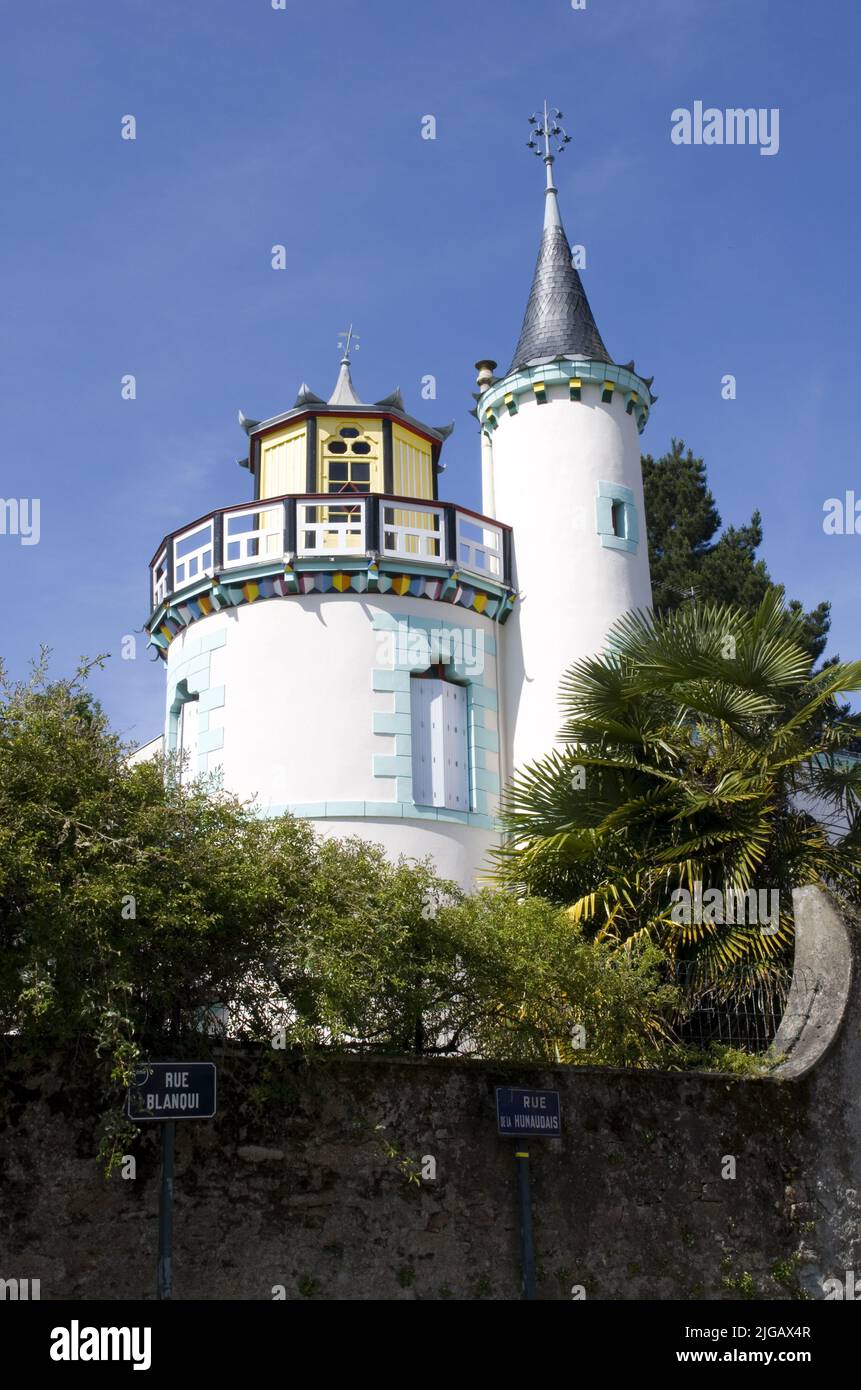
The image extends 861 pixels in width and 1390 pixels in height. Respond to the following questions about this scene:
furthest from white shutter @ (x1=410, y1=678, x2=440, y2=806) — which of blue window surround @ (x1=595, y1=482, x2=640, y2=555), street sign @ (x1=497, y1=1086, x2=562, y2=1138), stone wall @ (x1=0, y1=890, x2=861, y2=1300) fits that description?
street sign @ (x1=497, y1=1086, x2=562, y2=1138)

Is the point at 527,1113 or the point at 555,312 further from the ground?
the point at 555,312

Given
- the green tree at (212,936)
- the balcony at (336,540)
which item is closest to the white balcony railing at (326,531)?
the balcony at (336,540)

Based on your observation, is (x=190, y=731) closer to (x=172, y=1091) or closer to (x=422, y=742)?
(x=422, y=742)

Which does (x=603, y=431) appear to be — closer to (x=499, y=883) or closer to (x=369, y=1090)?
(x=499, y=883)

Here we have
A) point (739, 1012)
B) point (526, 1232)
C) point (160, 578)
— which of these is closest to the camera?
point (526, 1232)

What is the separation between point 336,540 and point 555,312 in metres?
5.56

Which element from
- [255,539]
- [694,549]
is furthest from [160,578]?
[694,549]

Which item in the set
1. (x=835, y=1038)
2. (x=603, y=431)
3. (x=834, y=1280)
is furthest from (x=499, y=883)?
(x=603, y=431)

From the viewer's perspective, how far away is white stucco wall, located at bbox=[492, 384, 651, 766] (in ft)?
68.9

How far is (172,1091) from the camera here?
31.4 feet

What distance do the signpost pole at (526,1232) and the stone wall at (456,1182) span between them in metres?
0.22

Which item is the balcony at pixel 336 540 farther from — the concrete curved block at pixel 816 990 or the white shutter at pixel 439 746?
the concrete curved block at pixel 816 990

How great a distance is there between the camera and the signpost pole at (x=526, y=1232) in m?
11.1
